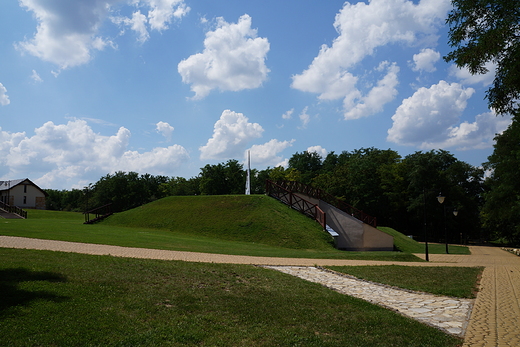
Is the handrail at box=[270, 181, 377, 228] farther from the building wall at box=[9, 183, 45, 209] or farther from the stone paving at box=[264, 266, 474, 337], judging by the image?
the building wall at box=[9, 183, 45, 209]

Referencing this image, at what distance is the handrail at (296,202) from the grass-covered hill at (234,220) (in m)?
0.73

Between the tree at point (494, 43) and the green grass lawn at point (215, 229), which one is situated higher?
the tree at point (494, 43)

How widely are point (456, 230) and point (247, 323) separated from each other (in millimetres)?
60601

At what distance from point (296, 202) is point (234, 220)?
5.95 meters

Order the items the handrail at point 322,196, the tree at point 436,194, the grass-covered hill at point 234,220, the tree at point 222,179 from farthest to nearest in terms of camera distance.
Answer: the tree at point 222,179 < the tree at point 436,194 < the handrail at point 322,196 < the grass-covered hill at point 234,220

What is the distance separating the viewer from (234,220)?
30094 mm

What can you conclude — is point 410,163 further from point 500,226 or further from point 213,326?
point 213,326

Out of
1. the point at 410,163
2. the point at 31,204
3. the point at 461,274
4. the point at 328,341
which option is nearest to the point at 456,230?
the point at 410,163

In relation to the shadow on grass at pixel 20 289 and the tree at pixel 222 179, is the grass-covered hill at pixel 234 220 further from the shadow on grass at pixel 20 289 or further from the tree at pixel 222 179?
the tree at pixel 222 179

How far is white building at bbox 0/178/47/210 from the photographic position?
69.7m

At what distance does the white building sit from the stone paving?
241ft

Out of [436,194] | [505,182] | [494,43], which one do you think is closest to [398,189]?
[436,194]

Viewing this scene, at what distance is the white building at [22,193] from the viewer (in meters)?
69.7

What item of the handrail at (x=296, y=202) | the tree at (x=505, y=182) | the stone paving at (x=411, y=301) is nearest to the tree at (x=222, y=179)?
the handrail at (x=296, y=202)
